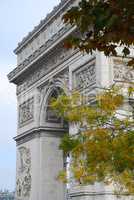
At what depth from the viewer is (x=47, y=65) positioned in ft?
72.0

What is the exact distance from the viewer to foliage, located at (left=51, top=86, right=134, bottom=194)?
30.8ft

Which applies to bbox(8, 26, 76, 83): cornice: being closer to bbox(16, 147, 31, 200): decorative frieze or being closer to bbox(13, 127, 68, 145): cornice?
bbox(13, 127, 68, 145): cornice

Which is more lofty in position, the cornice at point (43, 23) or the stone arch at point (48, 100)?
the cornice at point (43, 23)

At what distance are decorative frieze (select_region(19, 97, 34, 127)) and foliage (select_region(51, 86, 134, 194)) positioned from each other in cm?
1242

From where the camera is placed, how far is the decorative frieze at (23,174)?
75.7ft

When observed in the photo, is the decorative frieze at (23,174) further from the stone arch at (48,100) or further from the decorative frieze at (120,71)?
the decorative frieze at (120,71)

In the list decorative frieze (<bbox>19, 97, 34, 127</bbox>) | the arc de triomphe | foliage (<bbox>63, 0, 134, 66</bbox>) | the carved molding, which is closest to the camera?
foliage (<bbox>63, 0, 134, 66</bbox>)

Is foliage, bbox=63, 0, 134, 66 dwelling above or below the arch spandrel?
below

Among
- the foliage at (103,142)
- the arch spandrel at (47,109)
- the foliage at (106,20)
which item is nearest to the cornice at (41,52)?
the arch spandrel at (47,109)

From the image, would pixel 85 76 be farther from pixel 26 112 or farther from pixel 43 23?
pixel 26 112

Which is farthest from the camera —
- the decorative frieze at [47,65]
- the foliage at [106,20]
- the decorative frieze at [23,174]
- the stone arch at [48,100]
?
the decorative frieze at [23,174]

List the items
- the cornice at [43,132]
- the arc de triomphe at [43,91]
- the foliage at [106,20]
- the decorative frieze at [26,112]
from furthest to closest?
the decorative frieze at [26,112]
the cornice at [43,132]
the arc de triomphe at [43,91]
the foliage at [106,20]

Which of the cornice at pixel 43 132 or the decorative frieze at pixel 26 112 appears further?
the decorative frieze at pixel 26 112

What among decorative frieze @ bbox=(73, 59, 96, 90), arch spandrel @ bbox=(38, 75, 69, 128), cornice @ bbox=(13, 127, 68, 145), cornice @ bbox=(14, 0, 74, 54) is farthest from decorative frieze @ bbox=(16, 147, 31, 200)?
decorative frieze @ bbox=(73, 59, 96, 90)
